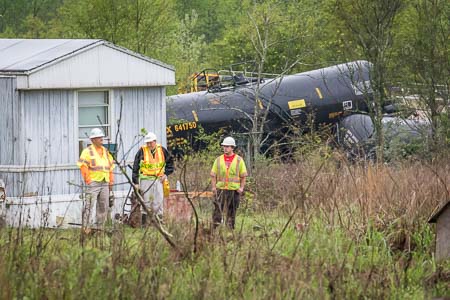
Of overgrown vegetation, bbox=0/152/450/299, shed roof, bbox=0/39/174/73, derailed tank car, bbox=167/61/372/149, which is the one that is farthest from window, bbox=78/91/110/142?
derailed tank car, bbox=167/61/372/149

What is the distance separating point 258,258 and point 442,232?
3.36 meters

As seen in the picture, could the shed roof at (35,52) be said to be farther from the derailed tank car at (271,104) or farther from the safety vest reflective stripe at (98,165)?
the derailed tank car at (271,104)

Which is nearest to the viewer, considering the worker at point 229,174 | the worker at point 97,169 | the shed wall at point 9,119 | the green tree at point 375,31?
the worker at point 97,169

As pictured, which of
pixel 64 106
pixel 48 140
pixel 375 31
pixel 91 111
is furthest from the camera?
pixel 375 31

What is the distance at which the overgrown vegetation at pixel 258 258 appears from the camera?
878 cm

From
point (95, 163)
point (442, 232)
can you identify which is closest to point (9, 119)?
point (95, 163)

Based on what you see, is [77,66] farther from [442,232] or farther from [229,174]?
[442,232]

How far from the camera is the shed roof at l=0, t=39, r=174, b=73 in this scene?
1819cm

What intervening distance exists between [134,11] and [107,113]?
1508cm

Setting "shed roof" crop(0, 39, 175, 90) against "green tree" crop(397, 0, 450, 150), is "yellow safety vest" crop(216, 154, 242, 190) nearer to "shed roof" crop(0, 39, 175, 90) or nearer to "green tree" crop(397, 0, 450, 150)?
"shed roof" crop(0, 39, 175, 90)

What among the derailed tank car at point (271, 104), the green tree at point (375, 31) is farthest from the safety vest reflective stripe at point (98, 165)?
the derailed tank car at point (271, 104)

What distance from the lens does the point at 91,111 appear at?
752 inches

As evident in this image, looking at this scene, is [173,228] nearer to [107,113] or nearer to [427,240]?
[427,240]

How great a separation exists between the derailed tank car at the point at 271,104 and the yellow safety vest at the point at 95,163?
11267mm
